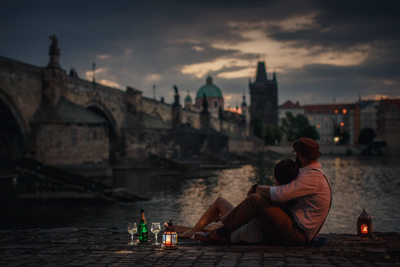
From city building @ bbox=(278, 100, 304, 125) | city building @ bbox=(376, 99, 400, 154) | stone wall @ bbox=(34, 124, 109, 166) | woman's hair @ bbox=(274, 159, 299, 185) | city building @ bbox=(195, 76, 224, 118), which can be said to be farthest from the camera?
city building @ bbox=(278, 100, 304, 125)

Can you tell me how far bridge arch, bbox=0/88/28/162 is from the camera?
27094 millimetres

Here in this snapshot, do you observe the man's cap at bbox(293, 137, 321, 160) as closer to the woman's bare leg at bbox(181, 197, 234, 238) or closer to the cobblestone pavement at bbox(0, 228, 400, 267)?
the cobblestone pavement at bbox(0, 228, 400, 267)

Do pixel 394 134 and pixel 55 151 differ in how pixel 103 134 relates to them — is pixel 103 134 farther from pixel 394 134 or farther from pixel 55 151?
pixel 394 134

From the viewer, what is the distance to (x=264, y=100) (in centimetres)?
14938

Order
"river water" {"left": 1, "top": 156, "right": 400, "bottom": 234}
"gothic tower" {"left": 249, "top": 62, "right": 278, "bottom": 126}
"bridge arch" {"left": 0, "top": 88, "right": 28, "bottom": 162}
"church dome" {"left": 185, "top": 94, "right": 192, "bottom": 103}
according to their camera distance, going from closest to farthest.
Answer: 1. "river water" {"left": 1, "top": 156, "right": 400, "bottom": 234}
2. "bridge arch" {"left": 0, "top": 88, "right": 28, "bottom": 162}
3. "gothic tower" {"left": 249, "top": 62, "right": 278, "bottom": 126}
4. "church dome" {"left": 185, "top": 94, "right": 192, "bottom": 103}

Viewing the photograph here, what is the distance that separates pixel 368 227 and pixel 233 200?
11.8 meters

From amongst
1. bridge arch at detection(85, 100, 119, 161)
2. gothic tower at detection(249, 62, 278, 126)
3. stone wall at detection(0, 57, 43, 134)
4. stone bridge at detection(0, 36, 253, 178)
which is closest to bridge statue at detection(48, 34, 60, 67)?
stone bridge at detection(0, 36, 253, 178)

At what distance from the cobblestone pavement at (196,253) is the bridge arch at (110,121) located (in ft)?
106

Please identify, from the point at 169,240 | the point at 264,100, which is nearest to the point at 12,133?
the point at 169,240

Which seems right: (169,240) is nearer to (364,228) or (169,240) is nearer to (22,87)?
(364,228)

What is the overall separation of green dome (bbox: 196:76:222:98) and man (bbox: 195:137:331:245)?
489 ft

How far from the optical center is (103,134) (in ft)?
102

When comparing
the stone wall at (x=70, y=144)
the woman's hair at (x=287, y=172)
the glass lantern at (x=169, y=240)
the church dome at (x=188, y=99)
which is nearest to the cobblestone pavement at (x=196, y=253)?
the glass lantern at (x=169, y=240)

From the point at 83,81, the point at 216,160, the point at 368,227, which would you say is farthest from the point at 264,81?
the point at 368,227
